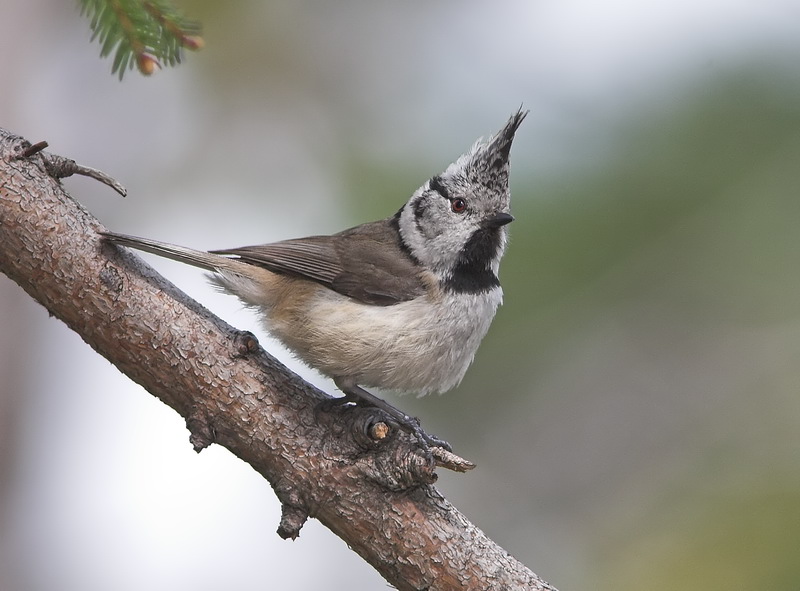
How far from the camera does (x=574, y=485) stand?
19.3 ft

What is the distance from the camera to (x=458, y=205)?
4168 millimetres

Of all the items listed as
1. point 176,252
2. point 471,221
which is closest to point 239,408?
point 176,252

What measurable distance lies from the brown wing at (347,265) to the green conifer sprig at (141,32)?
4.29 feet

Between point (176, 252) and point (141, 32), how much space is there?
3.64 ft

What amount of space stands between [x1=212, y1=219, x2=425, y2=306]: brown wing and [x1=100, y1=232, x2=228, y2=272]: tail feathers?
0.24 feet

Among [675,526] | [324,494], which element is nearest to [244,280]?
[324,494]

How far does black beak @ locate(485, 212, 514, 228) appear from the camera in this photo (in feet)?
13.2

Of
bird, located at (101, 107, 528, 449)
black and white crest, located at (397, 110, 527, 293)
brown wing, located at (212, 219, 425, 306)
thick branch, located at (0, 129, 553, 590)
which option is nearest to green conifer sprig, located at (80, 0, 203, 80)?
thick branch, located at (0, 129, 553, 590)

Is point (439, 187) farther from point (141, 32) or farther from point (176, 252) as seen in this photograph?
point (141, 32)

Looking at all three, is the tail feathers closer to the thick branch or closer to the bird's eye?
the thick branch

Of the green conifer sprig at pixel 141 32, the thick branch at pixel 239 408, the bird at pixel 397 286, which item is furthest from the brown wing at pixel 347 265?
the green conifer sprig at pixel 141 32

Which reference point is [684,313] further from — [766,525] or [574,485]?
[766,525]

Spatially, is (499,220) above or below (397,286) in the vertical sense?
above

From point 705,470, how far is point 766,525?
2.27ft
